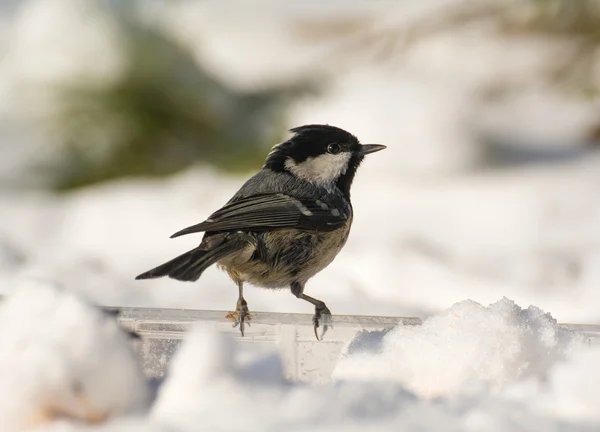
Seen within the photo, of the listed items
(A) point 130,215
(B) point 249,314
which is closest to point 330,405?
(B) point 249,314

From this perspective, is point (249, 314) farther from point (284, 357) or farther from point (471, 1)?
point (471, 1)

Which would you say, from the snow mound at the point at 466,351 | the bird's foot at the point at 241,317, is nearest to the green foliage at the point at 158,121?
the bird's foot at the point at 241,317

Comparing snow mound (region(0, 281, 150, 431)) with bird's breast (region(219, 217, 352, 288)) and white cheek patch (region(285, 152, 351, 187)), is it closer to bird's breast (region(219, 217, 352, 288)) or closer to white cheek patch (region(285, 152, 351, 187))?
bird's breast (region(219, 217, 352, 288))

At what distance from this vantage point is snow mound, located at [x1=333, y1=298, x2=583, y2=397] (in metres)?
0.92

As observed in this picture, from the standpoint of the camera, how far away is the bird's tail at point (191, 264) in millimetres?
1110

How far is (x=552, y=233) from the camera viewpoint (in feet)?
→ 7.23

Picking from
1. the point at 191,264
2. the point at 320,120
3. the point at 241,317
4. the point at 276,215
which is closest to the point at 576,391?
the point at 241,317

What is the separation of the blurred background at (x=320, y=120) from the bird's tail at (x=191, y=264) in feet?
2.15

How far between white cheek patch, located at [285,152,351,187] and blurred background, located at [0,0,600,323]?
Result: 1.32 feet

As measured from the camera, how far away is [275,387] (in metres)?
0.81

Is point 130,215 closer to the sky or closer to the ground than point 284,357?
closer to the sky

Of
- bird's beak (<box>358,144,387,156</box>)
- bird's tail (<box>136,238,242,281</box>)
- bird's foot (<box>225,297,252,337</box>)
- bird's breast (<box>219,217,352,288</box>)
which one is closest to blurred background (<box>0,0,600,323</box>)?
bird's beak (<box>358,144,387,156</box>)

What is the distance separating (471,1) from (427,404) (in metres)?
Result: 2.54

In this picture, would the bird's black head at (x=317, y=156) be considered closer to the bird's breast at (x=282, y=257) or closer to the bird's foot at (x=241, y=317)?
the bird's breast at (x=282, y=257)
